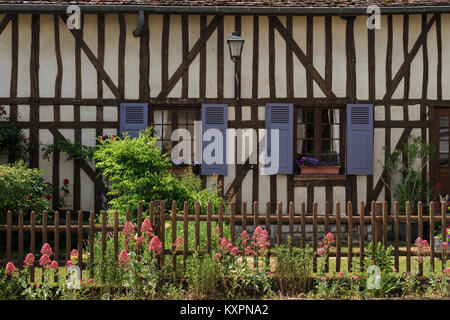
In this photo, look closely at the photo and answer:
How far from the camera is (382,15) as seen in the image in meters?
10.7

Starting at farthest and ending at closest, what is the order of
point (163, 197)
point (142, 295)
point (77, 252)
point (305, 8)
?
point (305, 8), point (163, 197), point (77, 252), point (142, 295)

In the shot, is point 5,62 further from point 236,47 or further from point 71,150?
point 236,47

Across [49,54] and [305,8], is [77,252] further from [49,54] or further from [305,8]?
[305,8]

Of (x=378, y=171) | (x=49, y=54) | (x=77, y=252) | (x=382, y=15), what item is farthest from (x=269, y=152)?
(x=77, y=252)

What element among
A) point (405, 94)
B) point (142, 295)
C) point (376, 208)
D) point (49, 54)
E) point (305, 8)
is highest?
point (305, 8)

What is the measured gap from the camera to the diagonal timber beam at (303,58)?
34.9 ft

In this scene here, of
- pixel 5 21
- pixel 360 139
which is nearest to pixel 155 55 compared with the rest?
pixel 5 21

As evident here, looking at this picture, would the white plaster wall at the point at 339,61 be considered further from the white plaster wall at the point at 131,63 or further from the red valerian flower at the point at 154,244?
the red valerian flower at the point at 154,244

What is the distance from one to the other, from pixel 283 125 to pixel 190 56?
1981 mm

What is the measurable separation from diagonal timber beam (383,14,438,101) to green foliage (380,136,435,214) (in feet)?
2.90

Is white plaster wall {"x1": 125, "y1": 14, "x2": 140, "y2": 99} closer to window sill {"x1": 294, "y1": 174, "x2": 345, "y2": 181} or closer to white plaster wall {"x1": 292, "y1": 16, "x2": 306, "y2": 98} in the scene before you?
white plaster wall {"x1": 292, "y1": 16, "x2": 306, "y2": 98}

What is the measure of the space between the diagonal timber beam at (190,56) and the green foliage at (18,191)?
2.70 m

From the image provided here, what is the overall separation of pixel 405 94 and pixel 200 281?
6281mm

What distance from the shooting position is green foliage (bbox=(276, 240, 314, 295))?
6.04 meters
